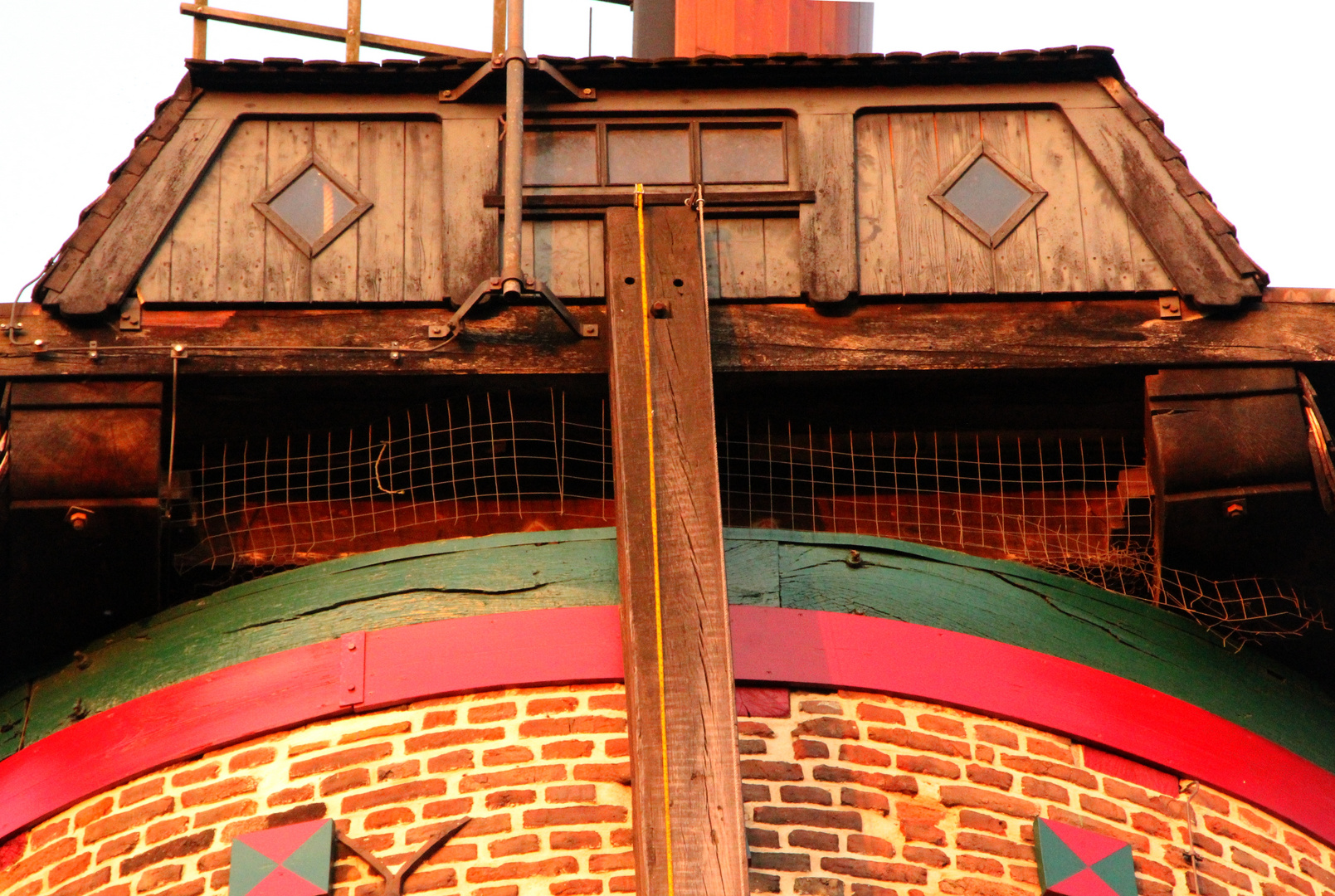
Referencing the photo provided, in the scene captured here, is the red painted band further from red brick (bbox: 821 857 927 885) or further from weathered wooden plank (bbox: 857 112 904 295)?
weathered wooden plank (bbox: 857 112 904 295)

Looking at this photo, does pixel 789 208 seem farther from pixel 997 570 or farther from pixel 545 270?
pixel 997 570

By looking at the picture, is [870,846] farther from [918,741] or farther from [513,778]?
[513,778]

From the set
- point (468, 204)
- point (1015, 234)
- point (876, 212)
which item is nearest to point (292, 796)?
point (468, 204)

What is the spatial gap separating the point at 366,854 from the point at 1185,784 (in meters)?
3.08

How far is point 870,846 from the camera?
6418mm

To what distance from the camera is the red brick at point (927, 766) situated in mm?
6688

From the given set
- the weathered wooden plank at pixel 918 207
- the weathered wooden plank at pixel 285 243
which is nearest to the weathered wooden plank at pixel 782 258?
the weathered wooden plank at pixel 918 207

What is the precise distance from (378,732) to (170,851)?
2.74 feet

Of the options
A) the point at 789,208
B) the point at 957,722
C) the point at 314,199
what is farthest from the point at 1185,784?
the point at 314,199

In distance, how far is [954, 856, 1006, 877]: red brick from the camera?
6.42 meters

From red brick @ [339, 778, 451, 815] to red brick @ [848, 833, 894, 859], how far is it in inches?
57.4

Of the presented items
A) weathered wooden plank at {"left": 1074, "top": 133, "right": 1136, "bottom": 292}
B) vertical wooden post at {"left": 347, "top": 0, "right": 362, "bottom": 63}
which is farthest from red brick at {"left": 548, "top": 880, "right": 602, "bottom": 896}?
vertical wooden post at {"left": 347, "top": 0, "right": 362, "bottom": 63}

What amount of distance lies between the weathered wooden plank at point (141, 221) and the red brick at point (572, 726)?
2.68 m

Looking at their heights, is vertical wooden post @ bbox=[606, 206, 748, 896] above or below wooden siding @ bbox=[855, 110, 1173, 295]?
below
